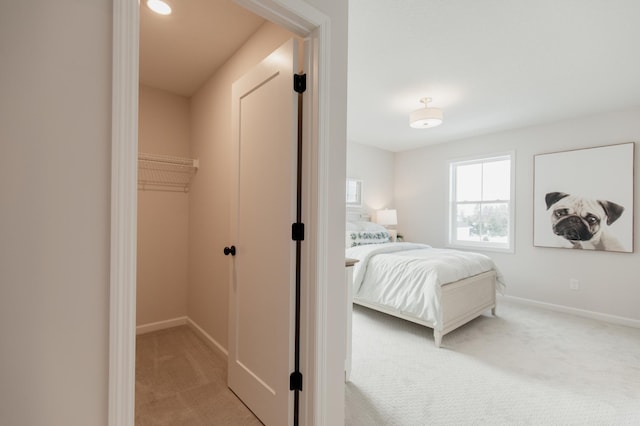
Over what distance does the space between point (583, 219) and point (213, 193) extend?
14.5ft

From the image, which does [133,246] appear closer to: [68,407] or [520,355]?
[68,407]

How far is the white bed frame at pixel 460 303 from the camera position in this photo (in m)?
2.68

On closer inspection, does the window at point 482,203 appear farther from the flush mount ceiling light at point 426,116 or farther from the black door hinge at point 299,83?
the black door hinge at point 299,83

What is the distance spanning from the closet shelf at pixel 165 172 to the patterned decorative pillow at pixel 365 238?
2289mm

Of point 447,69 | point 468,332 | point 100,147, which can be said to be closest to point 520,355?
point 468,332

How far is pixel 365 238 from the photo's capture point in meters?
4.34

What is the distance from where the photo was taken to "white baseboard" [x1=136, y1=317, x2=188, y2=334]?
281 centimetres

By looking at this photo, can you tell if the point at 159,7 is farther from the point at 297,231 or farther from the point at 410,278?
the point at 410,278

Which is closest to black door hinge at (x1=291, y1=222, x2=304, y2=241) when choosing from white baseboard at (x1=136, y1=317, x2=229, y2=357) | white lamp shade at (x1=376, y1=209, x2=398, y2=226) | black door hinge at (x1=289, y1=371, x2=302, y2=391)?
black door hinge at (x1=289, y1=371, x2=302, y2=391)

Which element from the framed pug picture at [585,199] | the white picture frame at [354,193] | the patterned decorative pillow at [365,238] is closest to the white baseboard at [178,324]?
the patterned decorative pillow at [365,238]

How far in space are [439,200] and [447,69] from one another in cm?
296

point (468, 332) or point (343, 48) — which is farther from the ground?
point (343, 48)

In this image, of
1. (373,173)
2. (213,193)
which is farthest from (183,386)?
(373,173)

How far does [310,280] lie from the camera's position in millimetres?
1378
